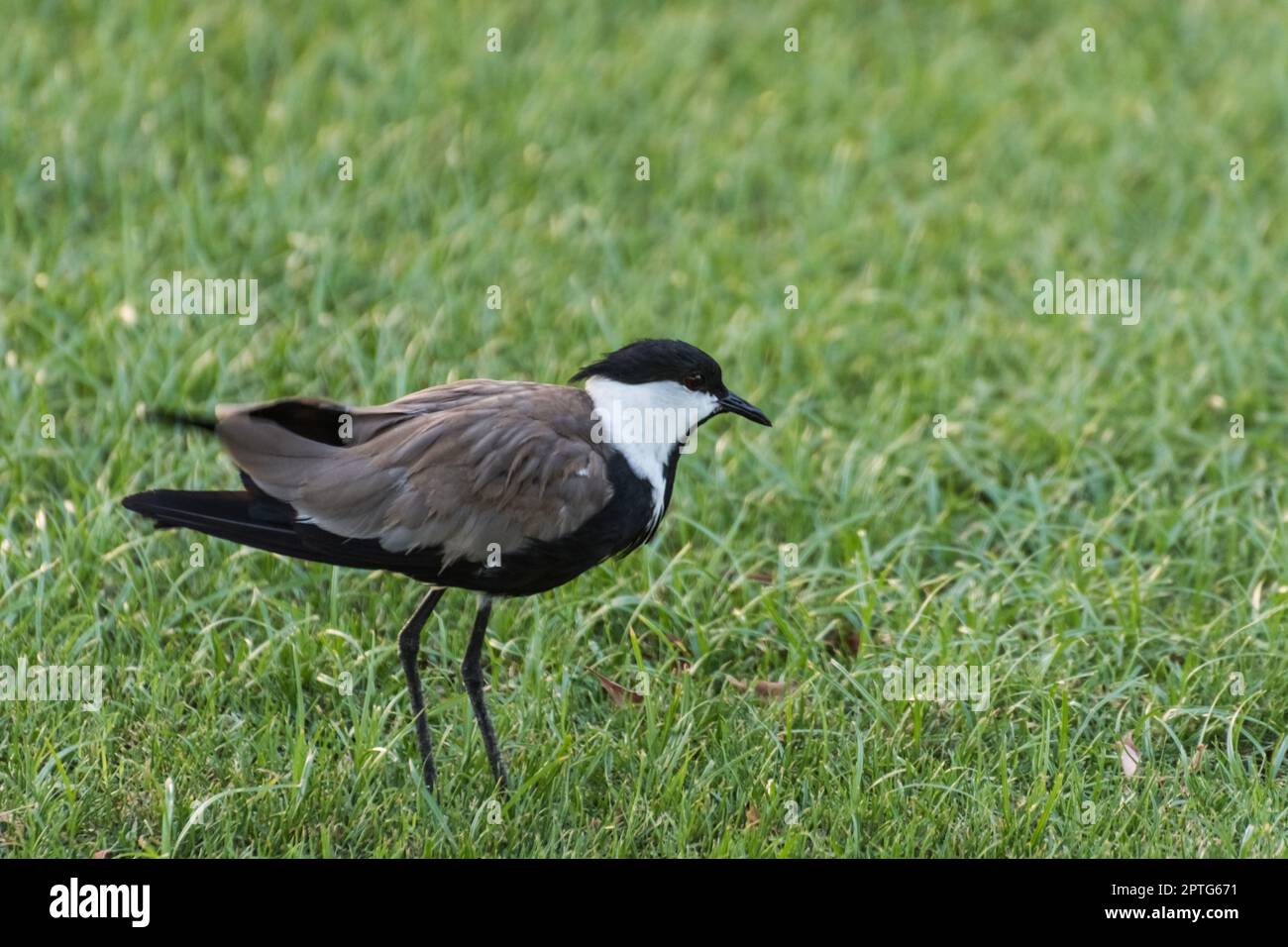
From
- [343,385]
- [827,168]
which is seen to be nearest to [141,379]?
[343,385]

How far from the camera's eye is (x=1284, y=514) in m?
6.16

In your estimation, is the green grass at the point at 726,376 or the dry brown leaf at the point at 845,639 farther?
the dry brown leaf at the point at 845,639

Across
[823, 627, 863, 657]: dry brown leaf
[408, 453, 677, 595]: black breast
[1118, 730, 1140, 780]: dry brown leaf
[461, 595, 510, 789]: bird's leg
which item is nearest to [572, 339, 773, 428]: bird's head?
[408, 453, 677, 595]: black breast

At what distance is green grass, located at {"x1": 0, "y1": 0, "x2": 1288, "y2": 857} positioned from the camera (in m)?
4.96

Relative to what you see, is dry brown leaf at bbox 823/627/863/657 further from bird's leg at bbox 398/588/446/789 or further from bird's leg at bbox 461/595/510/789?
bird's leg at bbox 398/588/446/789

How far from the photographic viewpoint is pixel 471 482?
15.7ft

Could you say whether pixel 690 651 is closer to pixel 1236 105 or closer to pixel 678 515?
pixel 678 515

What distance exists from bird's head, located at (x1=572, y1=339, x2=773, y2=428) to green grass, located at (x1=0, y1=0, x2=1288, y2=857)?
0.91m

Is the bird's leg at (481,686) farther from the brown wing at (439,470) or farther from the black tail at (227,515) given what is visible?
the black tail at (227,515)

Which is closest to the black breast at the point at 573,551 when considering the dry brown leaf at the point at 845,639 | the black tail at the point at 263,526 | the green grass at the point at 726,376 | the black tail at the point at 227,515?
the black tail at the point at 263,526

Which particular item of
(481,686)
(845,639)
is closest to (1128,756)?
(845,639)

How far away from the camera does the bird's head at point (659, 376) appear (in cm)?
489

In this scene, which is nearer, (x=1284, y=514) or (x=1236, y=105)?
(x=1284, y=514)
